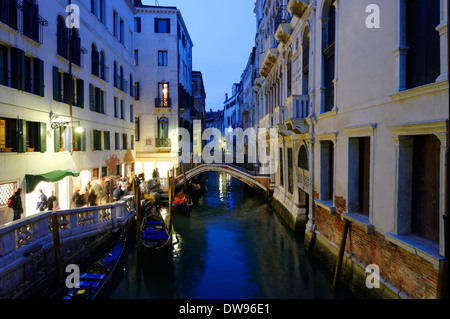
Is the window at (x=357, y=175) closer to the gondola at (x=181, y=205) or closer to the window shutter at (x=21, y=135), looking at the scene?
the window shutter at (x=21, y=135)

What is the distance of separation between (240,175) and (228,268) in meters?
11.6

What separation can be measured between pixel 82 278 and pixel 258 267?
4.78 metres

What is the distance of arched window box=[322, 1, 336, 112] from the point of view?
8.30 metres

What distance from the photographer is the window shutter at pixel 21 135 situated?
339 inches

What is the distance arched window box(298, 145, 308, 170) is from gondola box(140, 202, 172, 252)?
515 cm

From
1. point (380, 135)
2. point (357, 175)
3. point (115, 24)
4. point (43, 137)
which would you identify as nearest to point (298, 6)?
point (357, 175)

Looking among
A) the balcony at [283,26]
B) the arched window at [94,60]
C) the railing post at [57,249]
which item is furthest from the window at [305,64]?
the arched window at [94,60]

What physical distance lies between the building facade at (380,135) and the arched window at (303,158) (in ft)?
3.23

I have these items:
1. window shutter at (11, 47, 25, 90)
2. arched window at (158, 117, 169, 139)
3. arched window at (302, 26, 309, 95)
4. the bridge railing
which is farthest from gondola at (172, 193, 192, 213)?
window shutter at (11, 47, 25, 90)

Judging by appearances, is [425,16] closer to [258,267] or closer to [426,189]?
[426,189]

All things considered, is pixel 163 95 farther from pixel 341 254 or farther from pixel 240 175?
pixel 341 254

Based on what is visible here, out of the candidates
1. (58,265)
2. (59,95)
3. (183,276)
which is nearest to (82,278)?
(58,265)

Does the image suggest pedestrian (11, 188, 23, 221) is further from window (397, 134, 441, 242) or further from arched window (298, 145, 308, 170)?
window (397, 134, 441, 242)

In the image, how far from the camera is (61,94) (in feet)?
37.2
